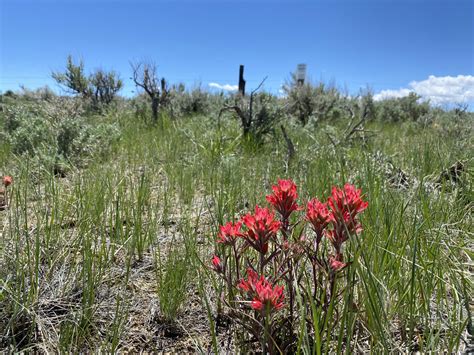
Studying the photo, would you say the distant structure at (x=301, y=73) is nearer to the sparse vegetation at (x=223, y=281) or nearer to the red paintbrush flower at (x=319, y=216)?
the sparse vegetation at (x=223, y=281)

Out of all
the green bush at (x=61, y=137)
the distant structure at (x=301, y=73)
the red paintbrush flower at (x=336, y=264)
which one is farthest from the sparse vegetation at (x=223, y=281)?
the distant structure at (x=301, y=73)

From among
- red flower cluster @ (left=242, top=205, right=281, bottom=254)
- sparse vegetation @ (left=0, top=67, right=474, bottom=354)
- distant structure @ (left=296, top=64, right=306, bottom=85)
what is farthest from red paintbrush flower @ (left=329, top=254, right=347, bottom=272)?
distant structure @ (left=296, top=64, right=306, bottom=85)

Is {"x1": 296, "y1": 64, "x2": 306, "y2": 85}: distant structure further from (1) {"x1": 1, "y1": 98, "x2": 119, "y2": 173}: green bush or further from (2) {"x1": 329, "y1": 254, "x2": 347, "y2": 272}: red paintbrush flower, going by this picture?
(2) {"x1": 329, "y1": 254, "x2": 347, "y2": 272}: red paintbrush flower

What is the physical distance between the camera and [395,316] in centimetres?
127

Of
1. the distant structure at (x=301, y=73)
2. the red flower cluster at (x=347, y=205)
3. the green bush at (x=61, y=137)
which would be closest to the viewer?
the red flower cluster at (x=347, y=205)

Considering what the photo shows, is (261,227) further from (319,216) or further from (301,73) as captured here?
(301,73)

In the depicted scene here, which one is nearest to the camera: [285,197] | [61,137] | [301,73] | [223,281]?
[285,197]

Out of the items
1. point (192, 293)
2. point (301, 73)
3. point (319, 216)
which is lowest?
point (192, 293)

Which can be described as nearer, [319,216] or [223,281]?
[319,216]

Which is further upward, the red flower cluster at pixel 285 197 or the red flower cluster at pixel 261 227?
the red flower cluster at pixel 285 197

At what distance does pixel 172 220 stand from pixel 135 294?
32.1 inches

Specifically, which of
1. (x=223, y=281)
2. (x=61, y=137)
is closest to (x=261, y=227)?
(x=223, y=281)

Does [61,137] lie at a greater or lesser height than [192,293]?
greater

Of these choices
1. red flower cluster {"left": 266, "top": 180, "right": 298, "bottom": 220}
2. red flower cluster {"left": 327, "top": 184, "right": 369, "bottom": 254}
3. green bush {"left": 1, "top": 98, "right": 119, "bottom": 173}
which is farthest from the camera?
green bush {"left": 1, "top": 98, "right": 119, "bottom": 173}
